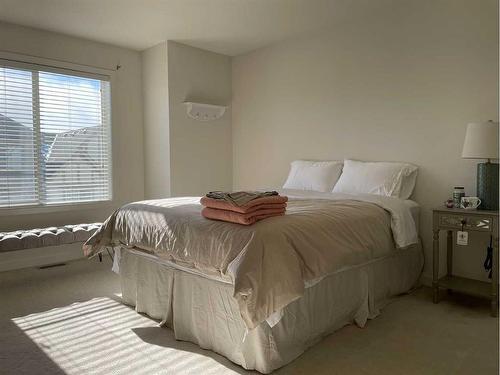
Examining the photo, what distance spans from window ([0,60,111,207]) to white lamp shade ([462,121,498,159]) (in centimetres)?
379

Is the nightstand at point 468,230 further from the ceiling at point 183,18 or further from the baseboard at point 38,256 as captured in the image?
the baseboard at point 38,256

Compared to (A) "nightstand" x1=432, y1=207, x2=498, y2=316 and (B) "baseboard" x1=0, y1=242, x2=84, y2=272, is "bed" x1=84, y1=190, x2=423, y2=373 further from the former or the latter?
(B) "baseboard" x1=0, y1=242, x2=84, y2=272

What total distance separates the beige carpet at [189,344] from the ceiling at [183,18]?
8.37ft

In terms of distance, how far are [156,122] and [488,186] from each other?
351 centimetres

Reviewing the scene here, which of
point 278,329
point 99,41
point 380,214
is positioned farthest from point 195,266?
point 99,41

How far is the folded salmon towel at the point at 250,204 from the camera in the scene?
2069 millimetres

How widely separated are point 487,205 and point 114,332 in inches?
108

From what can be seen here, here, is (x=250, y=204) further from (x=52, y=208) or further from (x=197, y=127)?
(x=52, y=208)

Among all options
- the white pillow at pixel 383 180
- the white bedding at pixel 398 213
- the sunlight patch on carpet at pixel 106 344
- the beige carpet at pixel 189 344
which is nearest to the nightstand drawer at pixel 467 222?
the white bedding at pixel 398 213

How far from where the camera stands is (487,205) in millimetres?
2797

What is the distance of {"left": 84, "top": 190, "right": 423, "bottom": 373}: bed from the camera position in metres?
1.87

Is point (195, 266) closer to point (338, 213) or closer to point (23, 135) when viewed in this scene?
point (338, 213)

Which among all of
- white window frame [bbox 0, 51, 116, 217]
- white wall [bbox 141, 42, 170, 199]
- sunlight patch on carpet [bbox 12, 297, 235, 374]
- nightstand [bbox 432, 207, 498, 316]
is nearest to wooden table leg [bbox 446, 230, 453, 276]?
nightstand [bbox 432, 207, 498, 316]

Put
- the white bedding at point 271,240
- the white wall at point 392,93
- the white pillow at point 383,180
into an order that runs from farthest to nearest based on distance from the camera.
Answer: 1. the white pillow at point 383,180
2. the white wall at point 392,93
3. the white bedding at point 271,240
